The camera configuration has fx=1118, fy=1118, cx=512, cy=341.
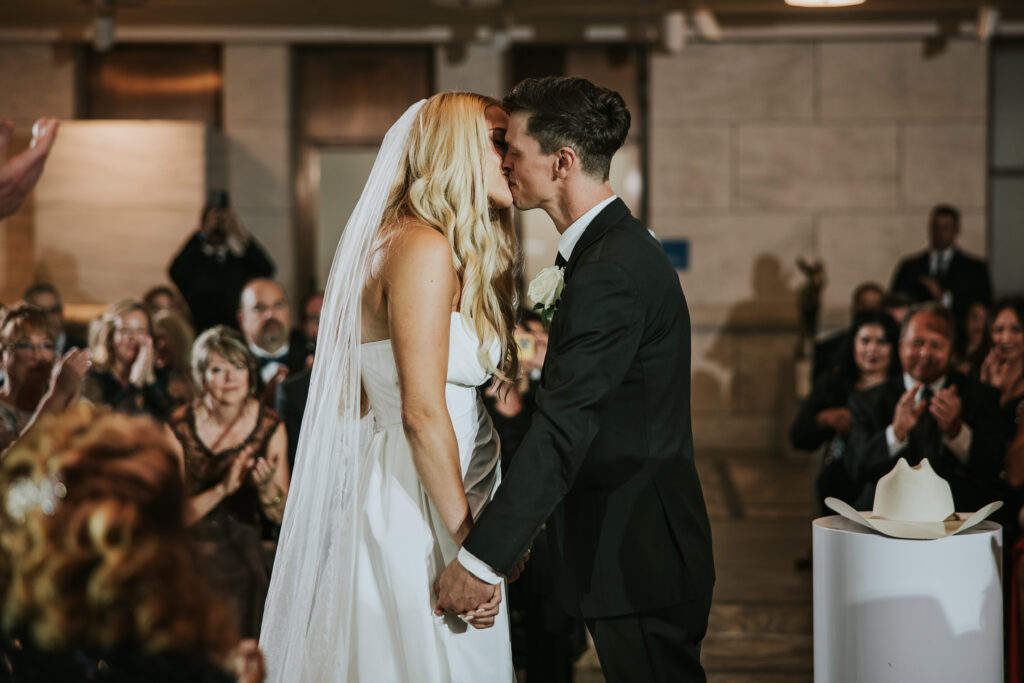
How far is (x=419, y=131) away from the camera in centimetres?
265

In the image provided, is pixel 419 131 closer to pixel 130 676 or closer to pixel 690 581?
pixel 690 581

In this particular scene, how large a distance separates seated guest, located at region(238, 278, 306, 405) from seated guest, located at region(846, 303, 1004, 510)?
2.62 meters

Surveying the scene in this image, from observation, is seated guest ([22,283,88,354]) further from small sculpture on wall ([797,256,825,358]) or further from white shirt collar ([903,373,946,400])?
small sculpture on wall ([797,256,825,358])

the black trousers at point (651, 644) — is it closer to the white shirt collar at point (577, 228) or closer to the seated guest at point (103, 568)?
the white shirt collar at point (577, 228)

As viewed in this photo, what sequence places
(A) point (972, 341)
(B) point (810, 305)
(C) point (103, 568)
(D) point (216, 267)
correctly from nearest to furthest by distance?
(C) point (103, 568) < (A) point (972, 341) < (D) point (216, 267) < (B) point (810, 305)

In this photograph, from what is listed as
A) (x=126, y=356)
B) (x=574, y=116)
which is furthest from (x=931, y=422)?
(x=126, y=356)

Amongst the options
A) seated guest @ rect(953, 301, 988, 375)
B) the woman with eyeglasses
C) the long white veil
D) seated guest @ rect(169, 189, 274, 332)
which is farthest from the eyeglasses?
seated guest @ rect(169, 189, 274, 332)

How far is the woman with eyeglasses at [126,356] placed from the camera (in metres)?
5.22

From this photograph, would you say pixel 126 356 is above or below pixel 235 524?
above

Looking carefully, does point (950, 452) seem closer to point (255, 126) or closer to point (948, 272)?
point (948, 272)

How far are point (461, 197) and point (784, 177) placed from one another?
27.5 feet

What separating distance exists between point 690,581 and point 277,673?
106 cm

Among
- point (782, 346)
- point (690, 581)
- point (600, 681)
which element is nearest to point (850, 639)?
point (690, 581)

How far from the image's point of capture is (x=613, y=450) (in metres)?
2.43
